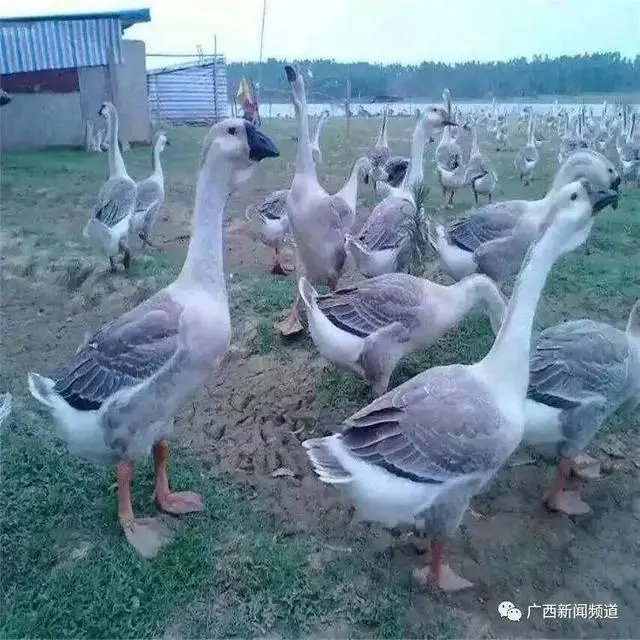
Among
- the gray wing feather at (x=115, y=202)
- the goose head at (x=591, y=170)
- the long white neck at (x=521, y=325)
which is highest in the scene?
the goose head at (x=591, y=170)

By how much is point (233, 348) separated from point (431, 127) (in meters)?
5.02

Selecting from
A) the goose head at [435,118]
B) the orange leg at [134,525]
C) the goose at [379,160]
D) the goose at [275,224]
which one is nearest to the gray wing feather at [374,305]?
the orange leg at [134,525]

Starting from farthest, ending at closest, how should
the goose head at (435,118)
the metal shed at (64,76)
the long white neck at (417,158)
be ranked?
the metal shed at (64,76) < the goose head at (435,118) < the long white neck at (417,158)

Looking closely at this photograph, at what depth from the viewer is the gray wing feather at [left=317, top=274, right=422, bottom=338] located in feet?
15.7

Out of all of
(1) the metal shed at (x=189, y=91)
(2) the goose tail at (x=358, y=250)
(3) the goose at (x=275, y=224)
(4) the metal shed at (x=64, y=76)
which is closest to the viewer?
(2) the goose tail at (x=358, y=250)

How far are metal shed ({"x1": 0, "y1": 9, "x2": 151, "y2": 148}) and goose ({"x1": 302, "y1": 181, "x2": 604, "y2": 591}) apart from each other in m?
18.2

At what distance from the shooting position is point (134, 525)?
3686mm

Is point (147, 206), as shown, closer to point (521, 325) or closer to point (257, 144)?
point (257, 144)

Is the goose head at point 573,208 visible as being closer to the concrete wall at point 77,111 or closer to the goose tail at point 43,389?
the goose tail at point 43,389

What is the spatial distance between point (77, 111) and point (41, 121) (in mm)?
1113

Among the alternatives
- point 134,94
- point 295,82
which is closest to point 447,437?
point 295,82

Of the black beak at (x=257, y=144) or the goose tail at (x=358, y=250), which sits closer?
the black beak at (x=257, y=144)

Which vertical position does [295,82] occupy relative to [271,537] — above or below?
above

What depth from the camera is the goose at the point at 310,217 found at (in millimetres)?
6676
